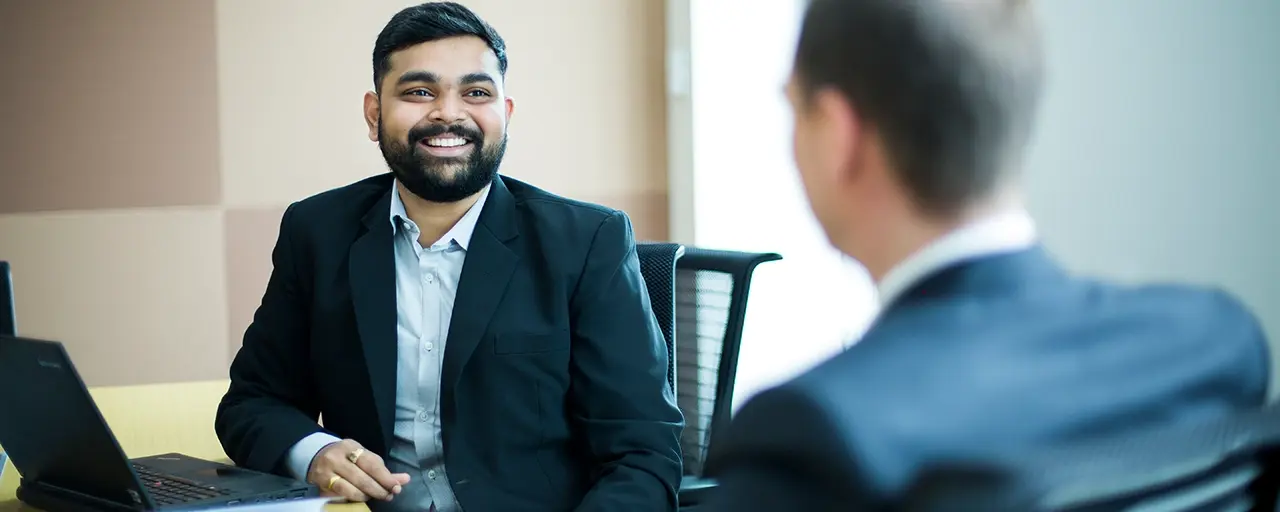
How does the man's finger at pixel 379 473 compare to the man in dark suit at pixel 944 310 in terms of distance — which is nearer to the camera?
the man in dark suit at pixel 944 310

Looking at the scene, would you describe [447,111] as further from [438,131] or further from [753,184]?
[753,184]

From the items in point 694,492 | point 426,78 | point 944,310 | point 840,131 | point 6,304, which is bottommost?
point 694,492

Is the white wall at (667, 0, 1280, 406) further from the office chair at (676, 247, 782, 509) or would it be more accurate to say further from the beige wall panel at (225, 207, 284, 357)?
the beige wall panel at (225, 207, 284, 357)

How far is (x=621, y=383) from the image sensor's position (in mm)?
1999

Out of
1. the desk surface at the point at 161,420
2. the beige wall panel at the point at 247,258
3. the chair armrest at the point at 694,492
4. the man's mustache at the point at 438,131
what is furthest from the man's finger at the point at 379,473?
the beige wall panel at the point at 247,258

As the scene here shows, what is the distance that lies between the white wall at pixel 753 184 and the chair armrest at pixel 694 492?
1029 millimetres

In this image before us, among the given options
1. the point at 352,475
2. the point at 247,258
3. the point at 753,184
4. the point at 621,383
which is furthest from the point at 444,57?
the point at 247,258

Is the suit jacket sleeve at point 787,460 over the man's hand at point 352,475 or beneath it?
over

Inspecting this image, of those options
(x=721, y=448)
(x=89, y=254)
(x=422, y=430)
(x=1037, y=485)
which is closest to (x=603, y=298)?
(x=422, y=430)

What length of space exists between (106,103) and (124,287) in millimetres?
570

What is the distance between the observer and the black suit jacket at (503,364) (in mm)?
1970

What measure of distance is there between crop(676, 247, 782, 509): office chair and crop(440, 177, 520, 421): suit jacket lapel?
360 millimetres

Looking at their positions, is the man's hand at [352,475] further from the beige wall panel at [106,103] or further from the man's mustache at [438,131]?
the beige wall panel at [106,103]

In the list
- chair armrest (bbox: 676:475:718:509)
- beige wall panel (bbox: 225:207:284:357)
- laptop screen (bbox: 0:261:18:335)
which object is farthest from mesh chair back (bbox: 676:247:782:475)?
beige wall panel (bbox: 225:207:284:357)
